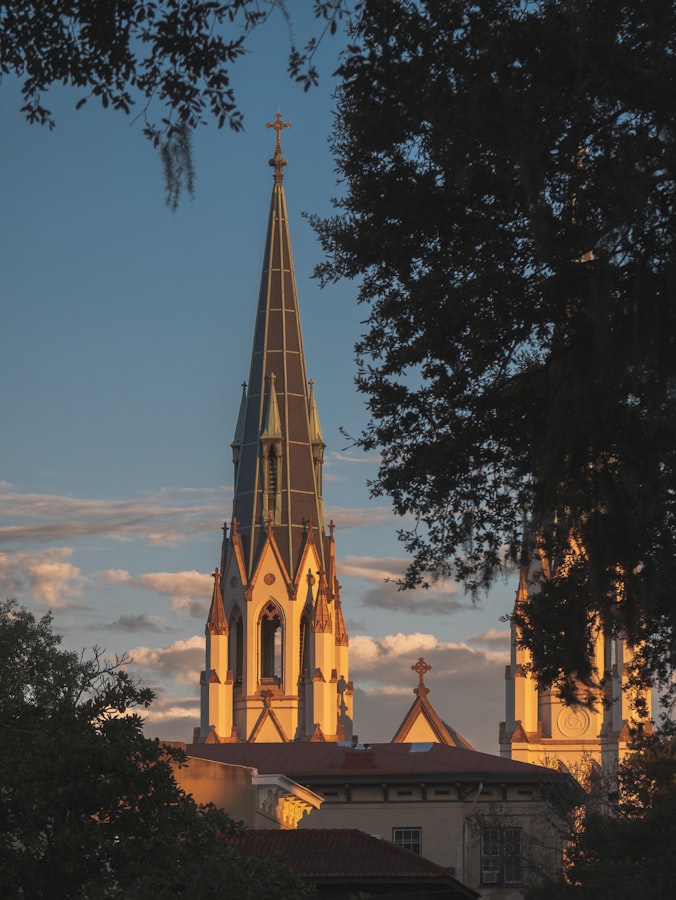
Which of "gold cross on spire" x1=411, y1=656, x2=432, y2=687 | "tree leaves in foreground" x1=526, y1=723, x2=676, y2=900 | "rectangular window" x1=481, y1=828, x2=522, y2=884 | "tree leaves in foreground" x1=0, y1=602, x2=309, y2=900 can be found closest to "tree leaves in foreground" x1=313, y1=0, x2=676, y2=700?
"tree leaves in foreground" x1=0, y1=602, x2=309, y2=900

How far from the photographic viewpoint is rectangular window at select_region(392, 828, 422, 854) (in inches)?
2343

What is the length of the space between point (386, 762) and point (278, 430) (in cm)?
3719

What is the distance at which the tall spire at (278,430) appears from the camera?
318 feet

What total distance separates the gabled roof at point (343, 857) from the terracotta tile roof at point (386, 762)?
20.3 m

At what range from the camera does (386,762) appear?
63.4 meters

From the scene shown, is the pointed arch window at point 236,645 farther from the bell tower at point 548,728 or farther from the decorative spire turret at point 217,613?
the bell tower at point 548,728

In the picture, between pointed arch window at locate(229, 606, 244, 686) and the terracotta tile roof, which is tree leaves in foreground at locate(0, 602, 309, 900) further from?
pointed arch window at locate(229, 606, 244, 686)

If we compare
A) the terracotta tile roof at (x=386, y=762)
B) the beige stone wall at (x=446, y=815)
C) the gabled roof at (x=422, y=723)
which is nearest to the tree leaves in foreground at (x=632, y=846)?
the beige stone wall at (x=446, y=815)

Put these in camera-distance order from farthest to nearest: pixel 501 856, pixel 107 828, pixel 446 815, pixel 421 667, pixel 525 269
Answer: pixel 421 667 < pixel 446 815 < pixel 501 856 < pixel 107 828 < pixel 525 269

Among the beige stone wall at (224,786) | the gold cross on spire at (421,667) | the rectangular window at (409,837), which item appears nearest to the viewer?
the beige stone wall at (224,786)

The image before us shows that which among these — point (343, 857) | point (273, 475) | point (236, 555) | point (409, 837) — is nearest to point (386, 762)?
point (409, 837)

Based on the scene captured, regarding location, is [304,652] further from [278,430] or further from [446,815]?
[446,815]

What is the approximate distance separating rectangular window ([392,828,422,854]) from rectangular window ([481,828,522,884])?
2.07m

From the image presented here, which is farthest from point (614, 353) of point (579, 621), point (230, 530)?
point (230, 530)
